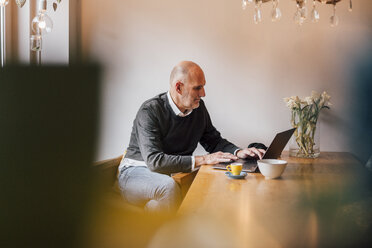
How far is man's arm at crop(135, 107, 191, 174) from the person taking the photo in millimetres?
2055

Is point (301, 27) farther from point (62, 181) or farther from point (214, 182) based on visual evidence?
point (62, 181)

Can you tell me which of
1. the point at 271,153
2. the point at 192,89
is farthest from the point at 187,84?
the point at 271,153

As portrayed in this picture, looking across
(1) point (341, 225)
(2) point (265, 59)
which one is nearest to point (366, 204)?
(1) point (341, 225)

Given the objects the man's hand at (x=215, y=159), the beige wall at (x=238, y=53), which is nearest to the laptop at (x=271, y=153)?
the man's hand at (x=215, y=159)

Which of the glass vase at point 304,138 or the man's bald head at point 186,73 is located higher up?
the man's bald head at point 186,73

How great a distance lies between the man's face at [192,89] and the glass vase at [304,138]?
0.58 m

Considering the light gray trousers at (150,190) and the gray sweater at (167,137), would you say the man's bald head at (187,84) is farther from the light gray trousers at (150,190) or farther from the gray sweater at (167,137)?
the light gray trousers at (150,190)

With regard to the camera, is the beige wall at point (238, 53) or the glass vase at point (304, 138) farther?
the beige wall at point (238, 53)

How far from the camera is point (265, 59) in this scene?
2725 mm

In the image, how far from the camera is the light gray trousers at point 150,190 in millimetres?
1962

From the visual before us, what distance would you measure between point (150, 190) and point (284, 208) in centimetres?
97

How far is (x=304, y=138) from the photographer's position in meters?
2.31

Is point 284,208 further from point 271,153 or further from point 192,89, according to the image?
point 192,89

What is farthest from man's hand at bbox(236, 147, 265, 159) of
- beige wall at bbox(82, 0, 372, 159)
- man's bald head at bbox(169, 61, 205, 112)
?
beige wall at bbox(82, 0, 372, 159)
